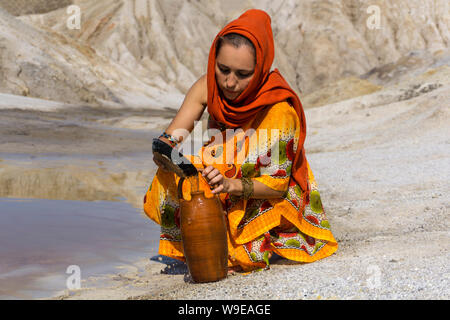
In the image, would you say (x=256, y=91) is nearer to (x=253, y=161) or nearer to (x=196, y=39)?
(x=253, y=161)

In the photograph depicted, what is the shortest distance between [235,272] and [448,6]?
5084cm

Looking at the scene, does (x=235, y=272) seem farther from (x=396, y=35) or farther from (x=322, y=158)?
(x=396, y=35)

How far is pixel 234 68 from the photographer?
2775mm

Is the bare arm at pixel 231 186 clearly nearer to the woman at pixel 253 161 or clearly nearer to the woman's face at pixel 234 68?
the woman at pixel 253 161

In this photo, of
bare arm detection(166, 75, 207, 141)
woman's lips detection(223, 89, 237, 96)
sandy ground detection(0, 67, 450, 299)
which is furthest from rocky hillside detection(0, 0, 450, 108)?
woman's lips detection(223, 89, 237, 96)

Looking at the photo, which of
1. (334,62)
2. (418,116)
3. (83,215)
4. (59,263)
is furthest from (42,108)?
(334,62)

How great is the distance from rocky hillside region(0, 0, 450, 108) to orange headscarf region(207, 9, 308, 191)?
2690 cm

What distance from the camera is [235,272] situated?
9.52 ft

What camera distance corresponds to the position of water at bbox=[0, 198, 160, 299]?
3.05 m

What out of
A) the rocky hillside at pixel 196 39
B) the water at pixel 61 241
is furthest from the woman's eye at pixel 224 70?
the rocky hillside at pixel 196 39

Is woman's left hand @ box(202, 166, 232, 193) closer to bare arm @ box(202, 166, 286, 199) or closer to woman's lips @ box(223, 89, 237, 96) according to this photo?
bare arm @ box(202, 166, 286, 199)

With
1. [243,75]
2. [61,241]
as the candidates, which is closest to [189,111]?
[243,75]

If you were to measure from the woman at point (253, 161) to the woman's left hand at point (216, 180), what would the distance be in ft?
0.05

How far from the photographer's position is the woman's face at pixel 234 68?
2752mm
